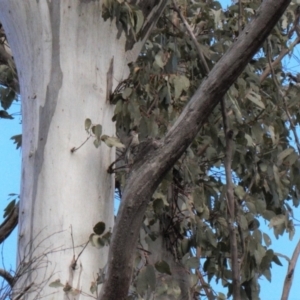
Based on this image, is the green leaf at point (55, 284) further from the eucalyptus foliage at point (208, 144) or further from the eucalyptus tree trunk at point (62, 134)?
the eucalyptus foliage at point (208, 144)

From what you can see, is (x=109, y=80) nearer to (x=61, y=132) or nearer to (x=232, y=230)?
(x=61, y=132)

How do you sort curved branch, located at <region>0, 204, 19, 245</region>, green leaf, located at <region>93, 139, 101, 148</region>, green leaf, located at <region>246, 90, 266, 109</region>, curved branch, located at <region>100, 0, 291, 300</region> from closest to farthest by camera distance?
curved branch, located at <region>100, 0, 291, 300</region>
green leaf, located at <region>93, 139, 101, 148</region>
green leaf, located at <region>246, 90, 266, 109</region>
curved branch, located at <region>0, 204, 19, 245</region>

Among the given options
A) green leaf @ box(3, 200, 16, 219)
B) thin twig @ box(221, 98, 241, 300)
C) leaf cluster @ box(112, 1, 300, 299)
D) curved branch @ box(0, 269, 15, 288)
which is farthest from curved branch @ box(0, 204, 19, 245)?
thin twig @ box(221, 98, 241, 300)

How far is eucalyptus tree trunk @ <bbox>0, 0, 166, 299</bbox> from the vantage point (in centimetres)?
214

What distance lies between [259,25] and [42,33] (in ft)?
2.48

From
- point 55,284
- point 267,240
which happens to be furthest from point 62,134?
point 267,240

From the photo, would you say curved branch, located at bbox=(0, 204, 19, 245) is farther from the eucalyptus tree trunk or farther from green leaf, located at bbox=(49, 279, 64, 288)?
green leaf, located at bbox=(49, 279, 64, 288)

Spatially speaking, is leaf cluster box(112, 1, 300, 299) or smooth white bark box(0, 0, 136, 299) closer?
smooth white bark box(0, 0, 136, 299)

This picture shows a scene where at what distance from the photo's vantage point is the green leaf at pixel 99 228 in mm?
2146

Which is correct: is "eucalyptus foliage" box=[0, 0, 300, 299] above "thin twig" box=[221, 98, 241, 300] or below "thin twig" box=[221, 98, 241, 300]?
above

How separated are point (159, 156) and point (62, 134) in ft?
1.85

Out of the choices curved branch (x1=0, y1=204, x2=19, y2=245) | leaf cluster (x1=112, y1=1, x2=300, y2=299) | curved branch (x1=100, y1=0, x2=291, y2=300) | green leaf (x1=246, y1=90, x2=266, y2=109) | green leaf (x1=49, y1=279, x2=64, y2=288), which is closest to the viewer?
curved branch (x1=100, y1=0, x2=291, y2=300)

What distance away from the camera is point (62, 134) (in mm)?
2242

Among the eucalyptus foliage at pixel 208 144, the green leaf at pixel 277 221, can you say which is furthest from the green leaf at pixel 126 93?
the green leaf at pixel 277 221
